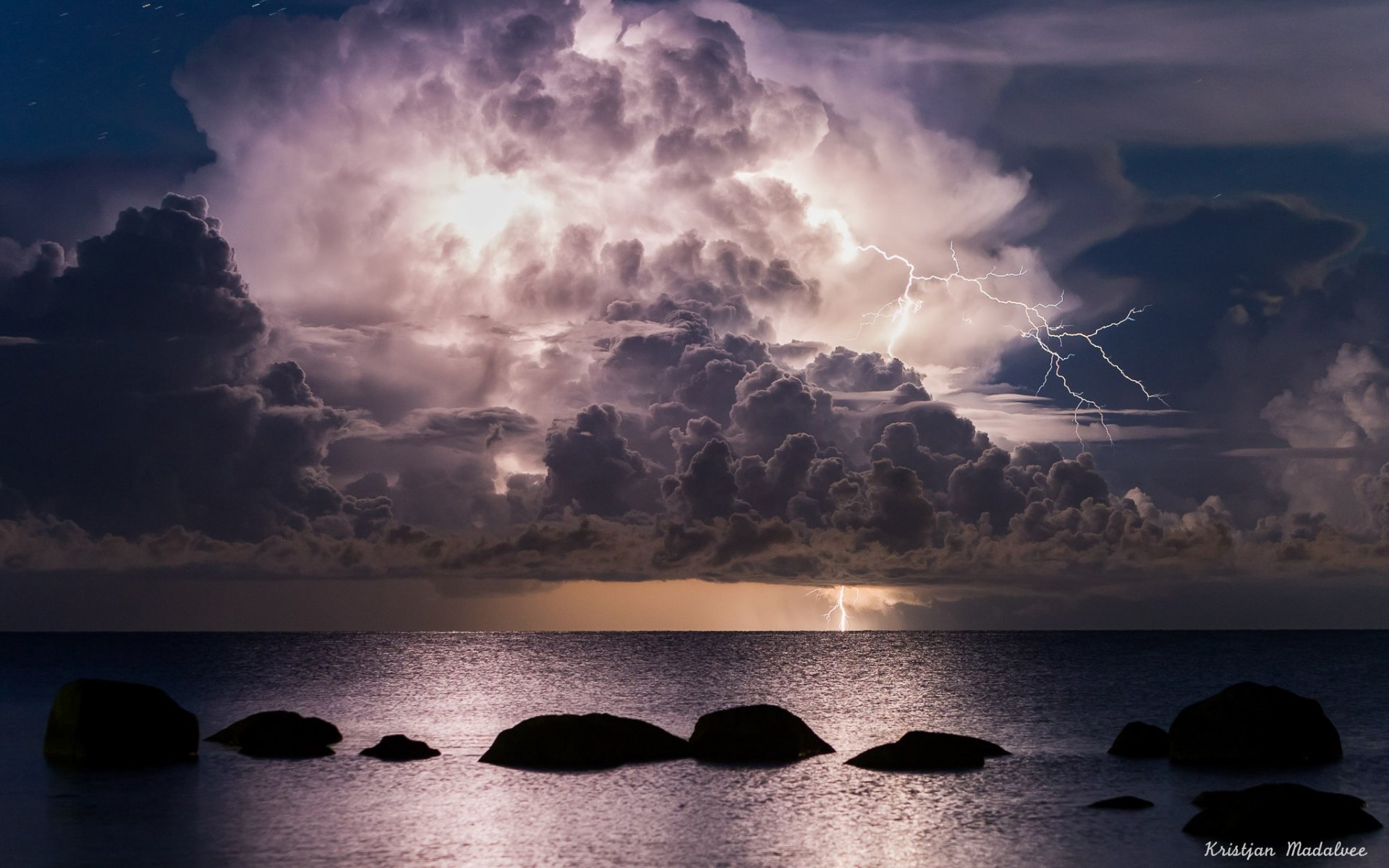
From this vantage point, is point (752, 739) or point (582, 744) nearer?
point (582, 744)

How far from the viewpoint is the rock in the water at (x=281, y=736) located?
64.8 meters

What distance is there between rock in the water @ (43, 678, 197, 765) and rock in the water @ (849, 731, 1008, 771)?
105 feet

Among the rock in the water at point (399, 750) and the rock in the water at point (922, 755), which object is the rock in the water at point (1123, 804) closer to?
the rock in the water at point (922, 755)

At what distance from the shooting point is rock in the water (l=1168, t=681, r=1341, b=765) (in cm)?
5538

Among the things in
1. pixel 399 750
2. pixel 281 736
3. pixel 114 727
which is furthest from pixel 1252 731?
pixel 114 727

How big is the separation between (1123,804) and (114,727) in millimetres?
43358

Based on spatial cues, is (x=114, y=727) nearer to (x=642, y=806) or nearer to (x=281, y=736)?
(x=281, y=736)

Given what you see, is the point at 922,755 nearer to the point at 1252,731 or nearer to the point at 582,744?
the point at 1252,731

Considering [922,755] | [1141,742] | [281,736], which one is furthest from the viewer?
[281,736]

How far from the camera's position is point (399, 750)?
6538cm

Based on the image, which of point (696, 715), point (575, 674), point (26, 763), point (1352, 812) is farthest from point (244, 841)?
point (575, 674)

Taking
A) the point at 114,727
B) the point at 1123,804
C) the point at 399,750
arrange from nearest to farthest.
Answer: the point at 1123,804
the point at 114,727
the point at 399,750

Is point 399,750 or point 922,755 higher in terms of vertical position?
point 922,755

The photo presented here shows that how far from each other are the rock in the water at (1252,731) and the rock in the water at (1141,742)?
14.3ft
